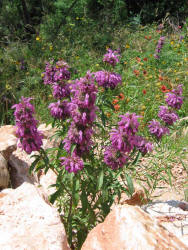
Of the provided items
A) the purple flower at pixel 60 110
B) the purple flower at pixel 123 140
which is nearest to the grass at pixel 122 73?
the purple flower at pixel 60 110

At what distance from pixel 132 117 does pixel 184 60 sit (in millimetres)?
4583

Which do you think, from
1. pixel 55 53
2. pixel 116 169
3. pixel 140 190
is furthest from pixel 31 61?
pixel 116 169

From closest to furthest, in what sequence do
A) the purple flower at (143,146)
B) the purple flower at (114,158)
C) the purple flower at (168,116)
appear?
the purple flower at (114,158) → the purple flower at (143,146) → the purple flower at (168,116)

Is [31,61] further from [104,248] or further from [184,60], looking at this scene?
[104,248]

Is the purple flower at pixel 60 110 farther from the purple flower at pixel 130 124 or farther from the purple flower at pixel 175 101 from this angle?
the purple flower at pixel 175 101

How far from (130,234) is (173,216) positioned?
830 mm

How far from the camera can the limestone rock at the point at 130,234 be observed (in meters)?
1.55

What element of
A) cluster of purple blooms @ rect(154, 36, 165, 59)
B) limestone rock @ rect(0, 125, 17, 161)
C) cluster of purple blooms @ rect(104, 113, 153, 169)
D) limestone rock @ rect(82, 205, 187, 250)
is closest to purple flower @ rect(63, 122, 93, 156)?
cluster of purple blooms @ rect(104, 113, 153, 169)

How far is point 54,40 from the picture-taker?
704 centimetres

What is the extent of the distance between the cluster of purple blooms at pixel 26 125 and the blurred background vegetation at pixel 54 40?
5.89 ft

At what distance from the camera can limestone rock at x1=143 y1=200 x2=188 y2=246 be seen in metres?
2.10

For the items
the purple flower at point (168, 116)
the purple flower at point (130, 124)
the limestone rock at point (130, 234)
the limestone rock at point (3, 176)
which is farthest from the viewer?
the limestone rock at point (3, 176)

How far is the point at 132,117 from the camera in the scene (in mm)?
1839

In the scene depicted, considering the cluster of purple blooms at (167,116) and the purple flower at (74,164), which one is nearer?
the purple flower at (74,164)
